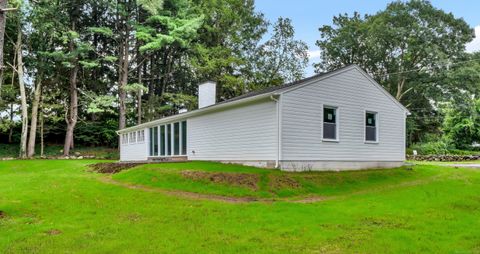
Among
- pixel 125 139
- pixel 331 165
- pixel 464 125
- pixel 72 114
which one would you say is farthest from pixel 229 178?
pixel 464 125

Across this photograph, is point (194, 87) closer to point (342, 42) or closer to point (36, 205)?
point (342, 42)

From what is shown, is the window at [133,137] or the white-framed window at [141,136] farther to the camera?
the window at [133,137]

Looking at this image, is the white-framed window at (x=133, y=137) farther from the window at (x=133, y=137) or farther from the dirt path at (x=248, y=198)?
the dirt path at (x=248, y=198)

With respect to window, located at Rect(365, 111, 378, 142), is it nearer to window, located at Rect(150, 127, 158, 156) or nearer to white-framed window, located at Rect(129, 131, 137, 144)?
window, located at Rect(150, 127, 158, 156)

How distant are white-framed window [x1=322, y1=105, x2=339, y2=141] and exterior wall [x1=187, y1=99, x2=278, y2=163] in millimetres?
2240

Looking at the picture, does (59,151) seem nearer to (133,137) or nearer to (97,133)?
(97,133)

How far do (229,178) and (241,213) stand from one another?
11.1ft

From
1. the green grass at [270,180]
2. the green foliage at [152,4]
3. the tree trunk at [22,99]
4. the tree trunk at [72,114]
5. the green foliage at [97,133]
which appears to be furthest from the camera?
the green foliage at [97,133]

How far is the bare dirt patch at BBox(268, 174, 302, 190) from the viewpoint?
418 inches

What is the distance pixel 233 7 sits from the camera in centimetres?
3581

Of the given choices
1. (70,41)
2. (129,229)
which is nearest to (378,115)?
(129,229)

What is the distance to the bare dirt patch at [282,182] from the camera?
34.8 ft

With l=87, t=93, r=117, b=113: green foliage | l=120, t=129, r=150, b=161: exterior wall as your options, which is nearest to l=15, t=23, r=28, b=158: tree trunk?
l=87, t=93, r=117, b=113: green foliage

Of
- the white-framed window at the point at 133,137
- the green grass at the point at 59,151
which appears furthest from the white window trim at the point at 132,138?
the green grass at the point at 59,151
